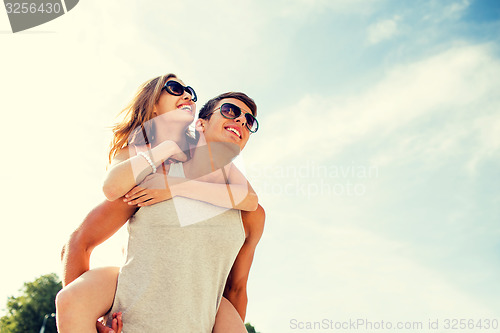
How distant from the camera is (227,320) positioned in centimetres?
281

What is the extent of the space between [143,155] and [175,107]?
86cm

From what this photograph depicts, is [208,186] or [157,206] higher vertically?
[208,186]

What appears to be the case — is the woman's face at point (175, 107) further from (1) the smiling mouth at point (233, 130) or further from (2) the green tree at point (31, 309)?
(2) the green tree at point (31, 309)

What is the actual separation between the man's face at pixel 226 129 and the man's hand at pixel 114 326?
1494 millimetres

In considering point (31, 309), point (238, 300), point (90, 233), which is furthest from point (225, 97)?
point (31, 309)

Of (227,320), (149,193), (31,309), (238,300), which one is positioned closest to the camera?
(149,193)

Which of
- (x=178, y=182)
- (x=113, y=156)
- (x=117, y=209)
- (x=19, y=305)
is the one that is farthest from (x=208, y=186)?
(x=19, y=305)

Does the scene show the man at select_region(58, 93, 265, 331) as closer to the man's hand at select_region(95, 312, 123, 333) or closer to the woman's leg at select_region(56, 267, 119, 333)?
the woman's leg at select_region(56, 267, 119, 333)

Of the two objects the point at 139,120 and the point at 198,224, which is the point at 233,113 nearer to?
the point at 139,120

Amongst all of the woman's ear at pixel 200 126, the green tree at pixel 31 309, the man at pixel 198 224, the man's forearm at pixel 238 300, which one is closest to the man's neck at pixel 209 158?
the man at pixel 198 224

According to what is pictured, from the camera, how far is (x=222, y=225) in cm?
277

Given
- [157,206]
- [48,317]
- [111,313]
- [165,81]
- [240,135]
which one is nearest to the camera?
[111,313]

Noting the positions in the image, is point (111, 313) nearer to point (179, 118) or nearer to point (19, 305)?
point (179, 118)

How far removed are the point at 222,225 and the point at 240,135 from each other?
85 cm
